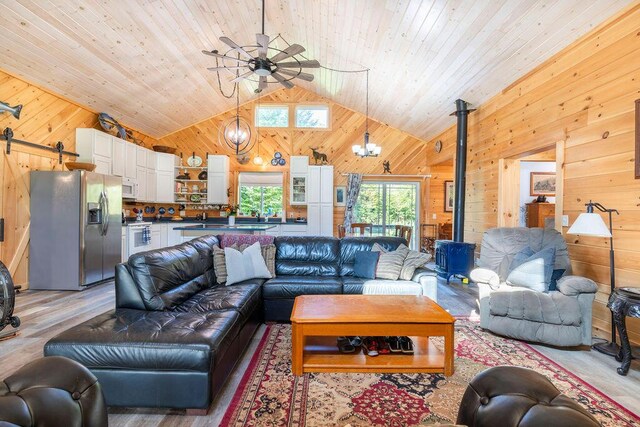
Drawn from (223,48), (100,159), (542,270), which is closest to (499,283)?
(542,270)

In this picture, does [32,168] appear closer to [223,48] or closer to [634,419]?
[223,48]

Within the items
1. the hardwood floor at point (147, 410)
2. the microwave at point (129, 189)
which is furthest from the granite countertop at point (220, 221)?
the hardwood floor at point (147, 410)

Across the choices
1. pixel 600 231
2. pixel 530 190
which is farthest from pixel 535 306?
pixel 530 190

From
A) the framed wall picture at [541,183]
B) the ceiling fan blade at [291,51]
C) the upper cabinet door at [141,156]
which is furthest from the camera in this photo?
the framed wall picture at [541,183]

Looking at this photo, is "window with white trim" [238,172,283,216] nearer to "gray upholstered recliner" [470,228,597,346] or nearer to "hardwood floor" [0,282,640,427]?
"hardwood floor" [0,282,640,427]

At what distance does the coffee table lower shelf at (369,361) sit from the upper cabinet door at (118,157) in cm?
526

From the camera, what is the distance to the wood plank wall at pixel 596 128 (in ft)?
9.02

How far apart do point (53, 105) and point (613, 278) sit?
729 cm

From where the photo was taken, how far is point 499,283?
10.5 feet

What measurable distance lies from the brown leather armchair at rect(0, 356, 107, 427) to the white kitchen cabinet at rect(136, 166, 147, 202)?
20.0 ft

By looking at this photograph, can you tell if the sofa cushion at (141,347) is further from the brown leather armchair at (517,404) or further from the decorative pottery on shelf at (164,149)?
the decorative pottery on shelf at (164,149)

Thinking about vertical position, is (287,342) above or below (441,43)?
below

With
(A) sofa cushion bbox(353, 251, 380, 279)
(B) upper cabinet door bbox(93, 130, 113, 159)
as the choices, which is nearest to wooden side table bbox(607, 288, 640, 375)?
(A) sofa cushion bbox(353, 251, 380, 279)

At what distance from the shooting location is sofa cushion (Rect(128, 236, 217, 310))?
2.48 m
